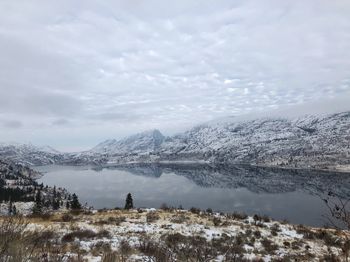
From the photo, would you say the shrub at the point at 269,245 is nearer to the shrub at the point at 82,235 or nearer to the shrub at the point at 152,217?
the shrub at the point at 152,217

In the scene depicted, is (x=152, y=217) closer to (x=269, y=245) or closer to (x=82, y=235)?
(x=82, y=235)

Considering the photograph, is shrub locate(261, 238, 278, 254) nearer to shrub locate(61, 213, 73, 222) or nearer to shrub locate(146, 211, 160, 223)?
shrub locate(146, 211, 160, 223)

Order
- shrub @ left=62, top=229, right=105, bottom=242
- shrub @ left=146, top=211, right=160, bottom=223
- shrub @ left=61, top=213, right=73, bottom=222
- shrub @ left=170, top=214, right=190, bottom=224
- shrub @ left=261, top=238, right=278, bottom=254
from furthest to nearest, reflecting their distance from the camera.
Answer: shrub @ left=146, top=211, right=160, bottom=223, shrub @ left=170, top=214, right=190, bottom=224, shrub @ left=61, top=213, right=73, bottom=222, shrub @ left=261, top=238, right=278, bottom=254, shrub @ left=62, top=229, right=105, bottom=242

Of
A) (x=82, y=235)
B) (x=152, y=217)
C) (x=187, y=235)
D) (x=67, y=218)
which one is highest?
(x=82, y=235)

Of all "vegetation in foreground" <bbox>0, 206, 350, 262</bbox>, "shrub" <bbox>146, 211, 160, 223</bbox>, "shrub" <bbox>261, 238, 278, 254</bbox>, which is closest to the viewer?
"vegetation in foreground" <bbox>0, 206, 350, 262</bbox>

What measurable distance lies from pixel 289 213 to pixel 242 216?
225ft

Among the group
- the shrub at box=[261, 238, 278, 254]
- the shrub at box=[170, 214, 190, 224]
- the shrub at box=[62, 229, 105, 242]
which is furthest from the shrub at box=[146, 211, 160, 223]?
the shrub at box=[261, 238, 278, 254]

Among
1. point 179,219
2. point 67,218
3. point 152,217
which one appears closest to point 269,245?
point 179,219

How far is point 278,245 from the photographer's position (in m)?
17.1

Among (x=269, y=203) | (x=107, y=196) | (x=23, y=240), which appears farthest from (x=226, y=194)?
(x=23, y=240)

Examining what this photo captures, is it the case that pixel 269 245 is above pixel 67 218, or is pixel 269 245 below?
below

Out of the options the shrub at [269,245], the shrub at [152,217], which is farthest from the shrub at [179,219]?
the shrub at [269,245]

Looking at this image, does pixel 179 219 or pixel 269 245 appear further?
pixel 179 219

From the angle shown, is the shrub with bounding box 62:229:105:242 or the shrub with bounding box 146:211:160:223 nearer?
the shrub with bounding box 62:229:105:242
